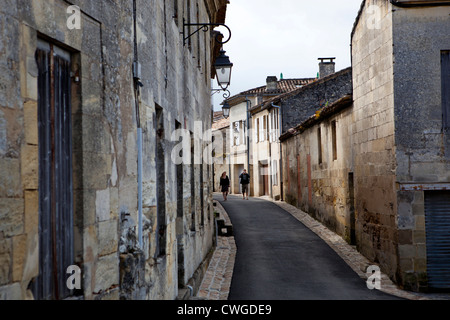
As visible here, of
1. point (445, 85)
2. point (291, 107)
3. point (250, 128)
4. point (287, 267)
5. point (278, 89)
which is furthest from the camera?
point (250, 128)

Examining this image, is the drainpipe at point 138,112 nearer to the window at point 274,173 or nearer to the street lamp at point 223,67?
the street lamp at point 223,67

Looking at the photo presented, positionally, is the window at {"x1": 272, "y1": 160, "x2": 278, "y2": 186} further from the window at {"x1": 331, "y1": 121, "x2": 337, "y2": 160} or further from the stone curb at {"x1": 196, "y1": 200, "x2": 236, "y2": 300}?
the stone curb at {"x1": 196, "y1": 200, "x2": 236, "y2": 300}

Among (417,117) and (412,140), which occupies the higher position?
(417,117)

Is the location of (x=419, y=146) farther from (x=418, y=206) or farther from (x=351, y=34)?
(x=351, y=34)

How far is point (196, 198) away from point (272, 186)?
778 inches

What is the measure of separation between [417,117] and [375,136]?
55.3 inches

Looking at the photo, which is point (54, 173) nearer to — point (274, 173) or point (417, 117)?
point (417, 117)

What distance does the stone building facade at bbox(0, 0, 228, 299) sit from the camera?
10.4 feet

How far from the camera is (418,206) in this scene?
10.6 metres

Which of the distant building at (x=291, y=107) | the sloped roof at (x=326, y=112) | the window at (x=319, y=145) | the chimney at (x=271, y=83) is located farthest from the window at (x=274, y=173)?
the window at (x=319, y=145)

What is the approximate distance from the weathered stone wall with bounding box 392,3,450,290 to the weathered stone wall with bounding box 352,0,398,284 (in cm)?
17

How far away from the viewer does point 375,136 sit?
39.3ft

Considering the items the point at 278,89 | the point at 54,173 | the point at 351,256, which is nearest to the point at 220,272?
the point at 351,256

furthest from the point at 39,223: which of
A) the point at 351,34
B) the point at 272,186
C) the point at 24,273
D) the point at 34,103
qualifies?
the point at 272,186
